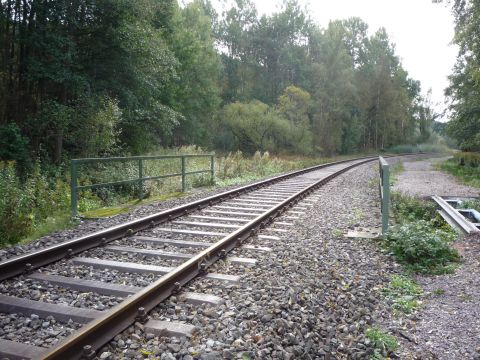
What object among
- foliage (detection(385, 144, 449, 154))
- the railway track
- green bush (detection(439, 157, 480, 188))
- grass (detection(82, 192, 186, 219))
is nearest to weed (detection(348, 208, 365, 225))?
the railway track

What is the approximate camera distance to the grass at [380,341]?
3.29 metres

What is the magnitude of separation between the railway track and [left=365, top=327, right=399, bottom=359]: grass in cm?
141

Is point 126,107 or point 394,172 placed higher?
point 126,107

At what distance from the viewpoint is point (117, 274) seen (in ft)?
14.8

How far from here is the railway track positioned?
10.2ft

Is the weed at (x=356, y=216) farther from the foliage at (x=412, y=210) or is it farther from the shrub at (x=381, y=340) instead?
the shrub at (x=381, y=340)

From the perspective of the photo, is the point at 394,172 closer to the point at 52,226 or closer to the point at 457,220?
the point at 457,220

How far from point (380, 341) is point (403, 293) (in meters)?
1.32

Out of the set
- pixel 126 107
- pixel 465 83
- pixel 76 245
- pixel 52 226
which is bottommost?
pixel 52 226

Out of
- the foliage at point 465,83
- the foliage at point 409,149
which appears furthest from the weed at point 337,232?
the foliage at point 409,149

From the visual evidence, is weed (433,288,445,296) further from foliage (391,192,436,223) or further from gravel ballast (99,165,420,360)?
foliage (391,192,436,223)

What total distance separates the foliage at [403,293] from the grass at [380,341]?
0.66 meters

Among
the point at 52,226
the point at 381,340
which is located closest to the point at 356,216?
the point at 381,340

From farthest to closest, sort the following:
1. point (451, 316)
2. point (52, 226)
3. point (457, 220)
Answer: point (457, 220) → point (52, 226) → point (451, 316)
